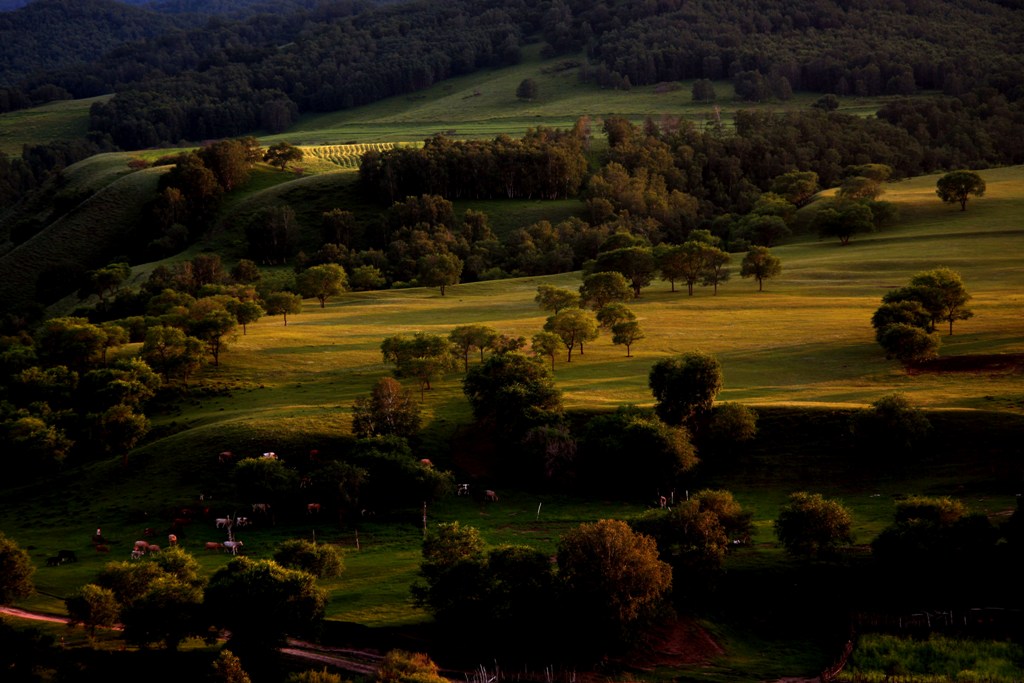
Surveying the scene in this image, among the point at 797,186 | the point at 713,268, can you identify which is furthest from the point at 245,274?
the point at 797,186

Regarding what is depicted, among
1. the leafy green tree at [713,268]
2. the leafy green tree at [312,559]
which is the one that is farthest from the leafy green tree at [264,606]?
the leafy green tree at [713,268]

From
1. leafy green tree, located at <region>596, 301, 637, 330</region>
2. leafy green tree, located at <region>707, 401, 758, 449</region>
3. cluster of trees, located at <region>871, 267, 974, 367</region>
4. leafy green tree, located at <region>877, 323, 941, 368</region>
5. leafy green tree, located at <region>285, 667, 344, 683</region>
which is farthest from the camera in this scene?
leafy green tree, located at <region>596, 301, 637, 330</region>

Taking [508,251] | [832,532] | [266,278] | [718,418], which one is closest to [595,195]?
[508,251]

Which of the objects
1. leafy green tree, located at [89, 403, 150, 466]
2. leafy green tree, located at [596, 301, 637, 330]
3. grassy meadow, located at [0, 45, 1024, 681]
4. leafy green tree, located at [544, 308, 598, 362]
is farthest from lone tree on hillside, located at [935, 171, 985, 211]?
leafy green tree, located at [89, 403, 150, 466]

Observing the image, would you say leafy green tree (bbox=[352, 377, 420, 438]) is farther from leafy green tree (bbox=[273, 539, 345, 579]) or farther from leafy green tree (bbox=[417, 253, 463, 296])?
leafy green tree (bbox=[417, 253, 463, 296])

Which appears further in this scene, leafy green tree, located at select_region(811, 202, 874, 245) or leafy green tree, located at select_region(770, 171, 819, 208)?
leafy green tree, located at select_region(770, 171, 819, 208)

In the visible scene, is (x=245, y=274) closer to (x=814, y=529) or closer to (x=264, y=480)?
(x=264, y=480)

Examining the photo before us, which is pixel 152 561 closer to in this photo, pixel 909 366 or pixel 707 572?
pixel 707 572
